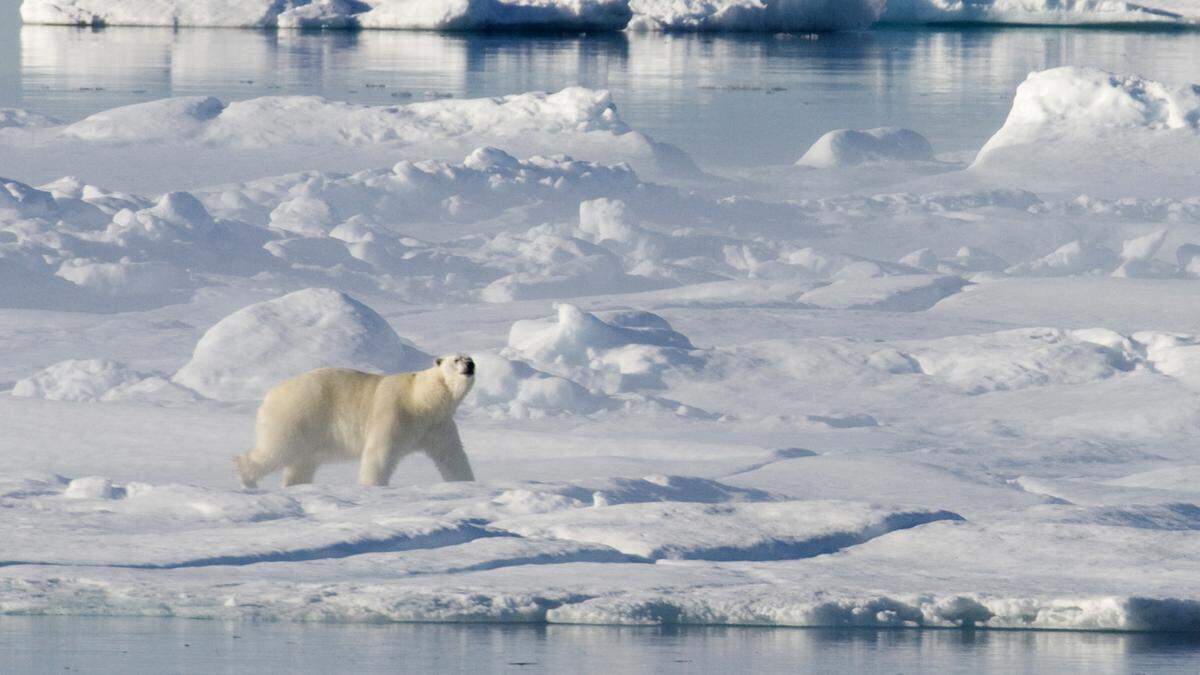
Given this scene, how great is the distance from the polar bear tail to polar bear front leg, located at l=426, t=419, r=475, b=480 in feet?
1.72

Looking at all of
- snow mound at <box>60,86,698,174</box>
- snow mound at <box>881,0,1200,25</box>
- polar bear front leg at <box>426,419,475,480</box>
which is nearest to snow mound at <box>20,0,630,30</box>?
snow mound at <box>881,0,1200,25</box>

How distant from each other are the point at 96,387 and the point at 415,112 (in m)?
10.1

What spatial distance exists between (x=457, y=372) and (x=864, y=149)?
37.1 feet

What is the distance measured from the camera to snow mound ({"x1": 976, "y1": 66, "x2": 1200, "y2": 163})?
16359mm

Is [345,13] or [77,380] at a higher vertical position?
[345,13]

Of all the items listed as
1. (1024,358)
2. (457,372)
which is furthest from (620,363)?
(457,372)

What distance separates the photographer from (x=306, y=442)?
545 cm

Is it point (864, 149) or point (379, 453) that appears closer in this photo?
point (379, 453)

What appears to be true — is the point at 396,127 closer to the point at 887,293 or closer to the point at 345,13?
the point at 887,293

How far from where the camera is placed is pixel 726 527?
14.7 feet

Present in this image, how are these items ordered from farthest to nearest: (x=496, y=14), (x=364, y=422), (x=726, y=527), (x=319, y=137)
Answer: (x=496, y=14), (x=319, y=137), (x=364, y=422), (x=726, y=527)

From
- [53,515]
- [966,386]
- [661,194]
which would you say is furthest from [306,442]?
[661,194]

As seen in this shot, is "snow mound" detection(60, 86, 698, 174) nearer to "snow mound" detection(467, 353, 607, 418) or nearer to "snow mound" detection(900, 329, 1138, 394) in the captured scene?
"snow mound" detection(900, 329, 1138, 394)

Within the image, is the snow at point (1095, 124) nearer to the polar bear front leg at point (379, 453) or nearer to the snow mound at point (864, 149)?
the snow mound at point (864, 149)
